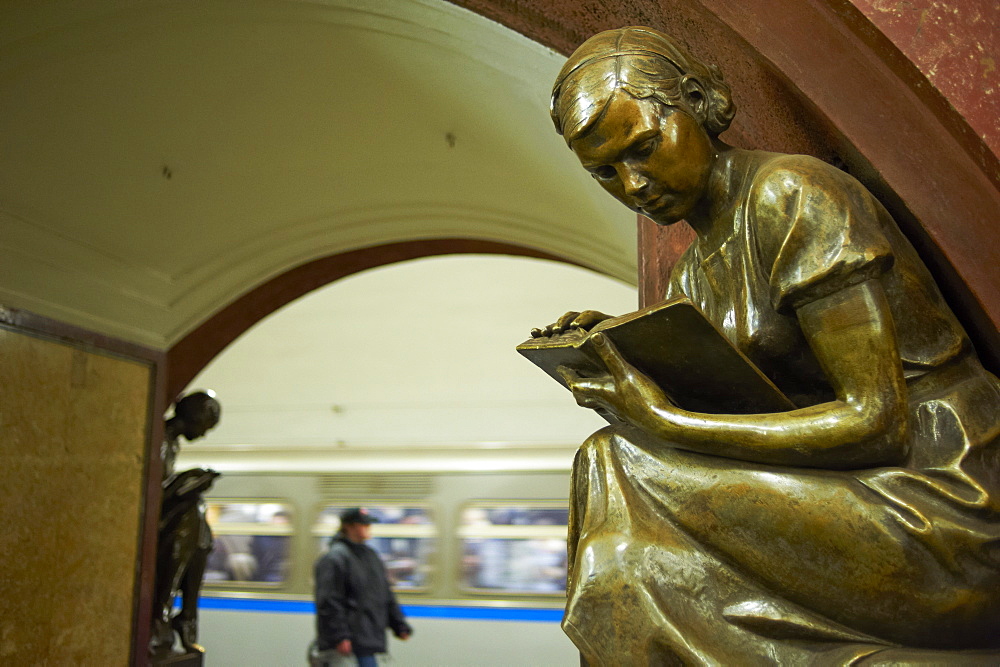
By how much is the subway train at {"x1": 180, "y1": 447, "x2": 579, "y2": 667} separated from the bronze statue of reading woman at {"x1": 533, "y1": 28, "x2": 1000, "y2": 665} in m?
6.82

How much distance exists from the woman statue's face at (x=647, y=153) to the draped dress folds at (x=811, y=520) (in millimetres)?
91

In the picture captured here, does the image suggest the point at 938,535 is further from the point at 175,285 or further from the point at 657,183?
the point at 175,285

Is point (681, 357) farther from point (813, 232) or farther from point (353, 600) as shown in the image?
point (353, 600)

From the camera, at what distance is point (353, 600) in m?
6.02

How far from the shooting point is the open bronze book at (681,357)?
1065 millimetres

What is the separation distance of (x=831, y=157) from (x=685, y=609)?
0.85 meters

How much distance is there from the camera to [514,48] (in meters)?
2.70

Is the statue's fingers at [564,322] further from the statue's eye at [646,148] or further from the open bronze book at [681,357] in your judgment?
the statue's eye at [646,148]

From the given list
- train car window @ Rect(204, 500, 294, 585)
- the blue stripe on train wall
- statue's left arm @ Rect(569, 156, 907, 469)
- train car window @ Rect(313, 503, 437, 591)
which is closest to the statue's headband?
statue's left arm @ Rect(569, 156, 907, 469)

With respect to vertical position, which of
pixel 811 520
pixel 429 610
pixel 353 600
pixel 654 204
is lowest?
pixel 429 610

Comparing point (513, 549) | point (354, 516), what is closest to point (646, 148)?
point (354, 516)

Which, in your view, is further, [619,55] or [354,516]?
[354,516]

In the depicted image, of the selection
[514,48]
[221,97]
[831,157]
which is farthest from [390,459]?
[831,157]

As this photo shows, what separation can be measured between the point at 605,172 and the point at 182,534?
4702 mm
